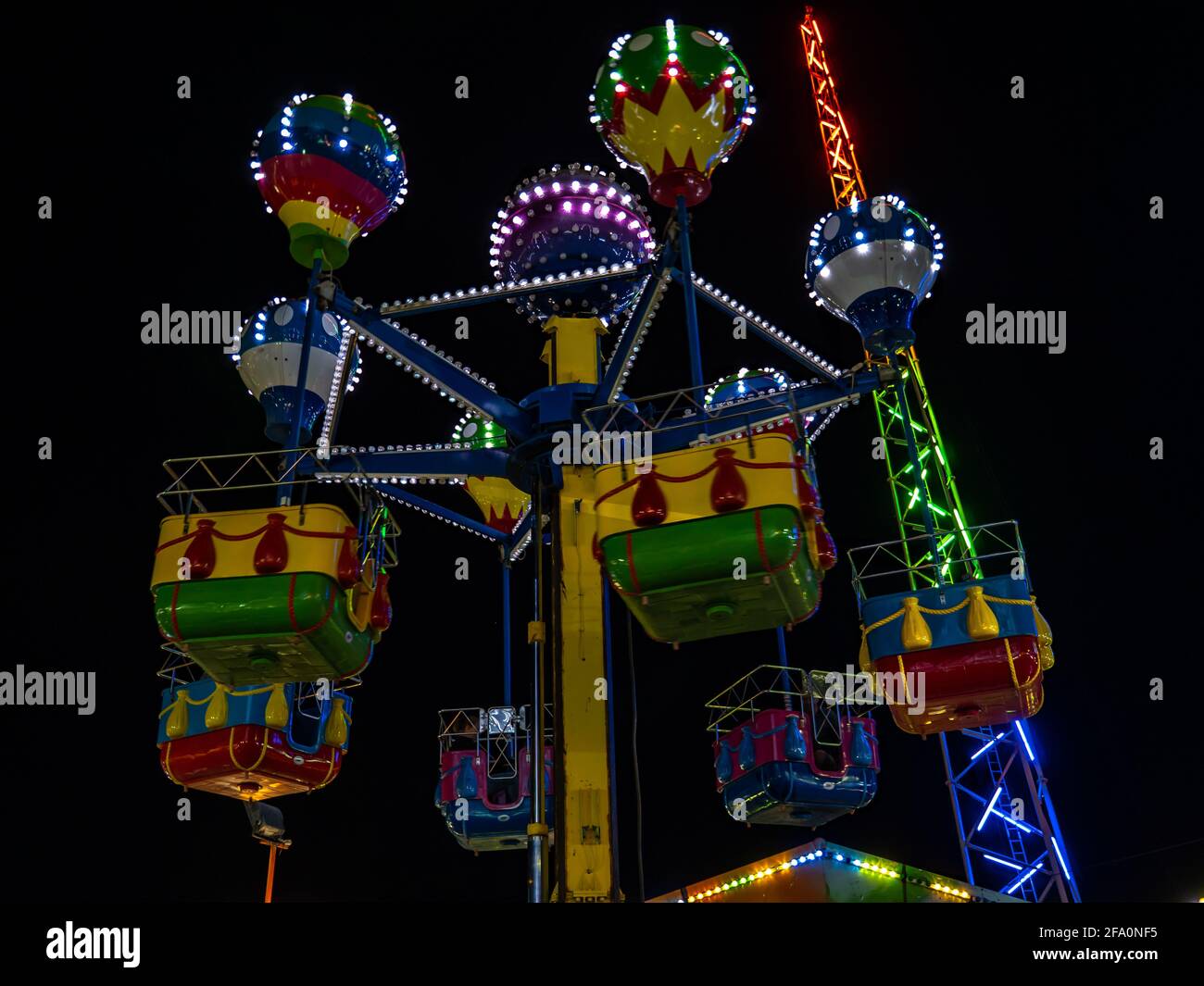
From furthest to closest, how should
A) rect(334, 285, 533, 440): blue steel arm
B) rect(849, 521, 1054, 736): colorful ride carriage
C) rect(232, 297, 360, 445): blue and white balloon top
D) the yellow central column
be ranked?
rect(232, 297, 360, 445): blue and white balloon top → rect(334, 285, 533, 440): blue steel arm → rect(849, 521, 1054, 736): colorful ride carriage → the yellow central column

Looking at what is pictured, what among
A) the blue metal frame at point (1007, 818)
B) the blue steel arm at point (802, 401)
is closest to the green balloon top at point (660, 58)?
the blue steel arm at point (802, 401)

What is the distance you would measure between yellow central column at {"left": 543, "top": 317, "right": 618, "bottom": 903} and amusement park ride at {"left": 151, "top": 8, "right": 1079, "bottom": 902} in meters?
0.02

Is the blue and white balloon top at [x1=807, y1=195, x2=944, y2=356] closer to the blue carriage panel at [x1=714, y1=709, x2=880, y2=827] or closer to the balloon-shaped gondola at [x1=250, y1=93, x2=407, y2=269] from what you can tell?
the blue carriage panel at [x1=714, y1=709, x2=880, y2=827]

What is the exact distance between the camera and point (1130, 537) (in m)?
18.9

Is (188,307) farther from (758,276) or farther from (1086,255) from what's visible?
(1086,255)

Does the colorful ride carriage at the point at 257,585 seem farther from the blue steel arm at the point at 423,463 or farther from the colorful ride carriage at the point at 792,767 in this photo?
the colorful ride carriage at the point at 792,767

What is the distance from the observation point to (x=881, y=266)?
9.59m

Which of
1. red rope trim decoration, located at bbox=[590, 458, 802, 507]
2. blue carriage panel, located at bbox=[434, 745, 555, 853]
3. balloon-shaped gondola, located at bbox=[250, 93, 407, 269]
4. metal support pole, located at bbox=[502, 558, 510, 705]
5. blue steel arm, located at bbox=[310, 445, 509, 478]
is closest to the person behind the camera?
red rope trim decoration, located at bbox=[590, 458, 802, 507]

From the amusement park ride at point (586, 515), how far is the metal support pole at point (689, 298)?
0.10 ft

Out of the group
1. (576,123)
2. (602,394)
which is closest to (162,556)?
(602,394)

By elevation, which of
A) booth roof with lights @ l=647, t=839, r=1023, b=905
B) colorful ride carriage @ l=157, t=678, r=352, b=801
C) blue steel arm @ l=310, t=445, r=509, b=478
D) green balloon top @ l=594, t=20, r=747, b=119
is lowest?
booth roof with lights @ l=647, t=839, r=1023, b=905

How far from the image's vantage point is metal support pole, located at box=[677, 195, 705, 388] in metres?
7.69

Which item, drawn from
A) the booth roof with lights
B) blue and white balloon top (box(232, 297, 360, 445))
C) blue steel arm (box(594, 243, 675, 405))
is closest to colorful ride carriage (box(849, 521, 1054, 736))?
blue steel arm (box(594, 243, 675, 405))
